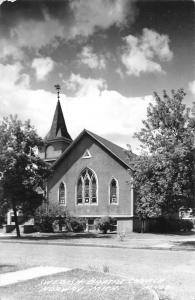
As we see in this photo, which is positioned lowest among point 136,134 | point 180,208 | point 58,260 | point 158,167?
point 58,260

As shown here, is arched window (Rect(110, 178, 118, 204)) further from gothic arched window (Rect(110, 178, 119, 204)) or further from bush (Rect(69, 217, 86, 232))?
bush (Rect(69, 217, 86, 232))

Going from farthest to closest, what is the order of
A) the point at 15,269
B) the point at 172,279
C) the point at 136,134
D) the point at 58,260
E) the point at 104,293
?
the point at 136,134
the point at 58,260
the point at 15,269
the point at 172,279
the point at 104,293

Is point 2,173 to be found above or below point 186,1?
below

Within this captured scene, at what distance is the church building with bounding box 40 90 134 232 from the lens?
124 feet

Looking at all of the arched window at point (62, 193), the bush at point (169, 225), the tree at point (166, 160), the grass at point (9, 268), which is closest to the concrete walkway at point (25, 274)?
the grass at point (9, 268)

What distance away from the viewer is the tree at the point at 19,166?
30328 mm

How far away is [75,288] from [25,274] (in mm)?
2674

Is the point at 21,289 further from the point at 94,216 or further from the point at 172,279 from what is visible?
the point at 94,216

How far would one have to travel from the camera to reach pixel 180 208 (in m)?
24.5

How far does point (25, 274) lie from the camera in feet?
39.1

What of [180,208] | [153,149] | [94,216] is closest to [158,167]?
[153,149]

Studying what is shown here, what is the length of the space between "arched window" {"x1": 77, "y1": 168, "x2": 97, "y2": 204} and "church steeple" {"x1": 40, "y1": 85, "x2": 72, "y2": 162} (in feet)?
29.7

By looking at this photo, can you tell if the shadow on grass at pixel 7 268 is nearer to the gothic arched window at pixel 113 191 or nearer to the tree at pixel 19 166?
the tree at pixel 19 166

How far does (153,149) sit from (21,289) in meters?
15.3
